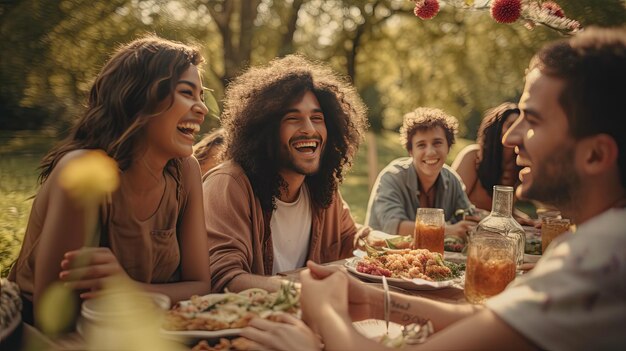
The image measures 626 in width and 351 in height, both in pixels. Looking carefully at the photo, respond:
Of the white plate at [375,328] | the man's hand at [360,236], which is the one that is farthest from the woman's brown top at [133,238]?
the man's hand at [360,236]

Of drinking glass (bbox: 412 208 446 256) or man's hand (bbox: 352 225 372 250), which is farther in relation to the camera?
man's hand (bbox: 352 225 372 250)

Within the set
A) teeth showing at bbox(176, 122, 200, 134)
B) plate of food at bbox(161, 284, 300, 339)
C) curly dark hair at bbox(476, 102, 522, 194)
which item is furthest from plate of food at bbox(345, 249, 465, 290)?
curly dark hair at bbox(476, 102, 522, 194)

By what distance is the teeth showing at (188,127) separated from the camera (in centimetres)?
209

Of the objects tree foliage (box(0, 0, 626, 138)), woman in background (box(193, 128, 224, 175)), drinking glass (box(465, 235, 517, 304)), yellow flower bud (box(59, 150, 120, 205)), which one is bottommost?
drinking glass (box(465, 235, 517, 304))

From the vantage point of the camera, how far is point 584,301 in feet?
3.45

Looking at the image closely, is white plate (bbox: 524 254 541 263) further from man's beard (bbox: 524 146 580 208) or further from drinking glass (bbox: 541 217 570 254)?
man's beard (bbox: 524 146 580 208)

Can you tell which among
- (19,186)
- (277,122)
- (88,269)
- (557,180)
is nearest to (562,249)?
(557,180)

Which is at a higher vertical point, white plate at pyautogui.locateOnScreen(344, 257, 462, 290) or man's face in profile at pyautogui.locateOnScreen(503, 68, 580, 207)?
man's face in profile at pyautogui.locateOnScreen(503, 68, 580, 207)

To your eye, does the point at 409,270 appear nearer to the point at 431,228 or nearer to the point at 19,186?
the point at 431,228

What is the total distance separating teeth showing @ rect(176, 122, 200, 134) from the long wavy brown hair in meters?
0.10

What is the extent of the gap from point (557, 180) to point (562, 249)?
0.95 ft

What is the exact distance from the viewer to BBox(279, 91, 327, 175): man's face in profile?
2861mm

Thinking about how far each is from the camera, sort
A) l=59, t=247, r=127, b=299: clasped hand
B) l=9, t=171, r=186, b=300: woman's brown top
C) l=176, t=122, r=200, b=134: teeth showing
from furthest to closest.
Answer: l=176, t=122, r=200, b=134: teeth showing < l=9, t=171, r=186, b=300: woman's brown top < l=59, t=247, r=127, b=299: clasped hand

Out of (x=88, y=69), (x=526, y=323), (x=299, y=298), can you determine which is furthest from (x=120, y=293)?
(x=88, y=69)
